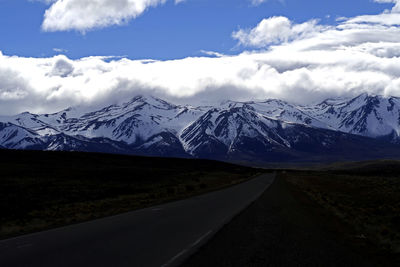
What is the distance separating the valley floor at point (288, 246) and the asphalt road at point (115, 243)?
77cm

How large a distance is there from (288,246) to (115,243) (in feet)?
A: 17.2

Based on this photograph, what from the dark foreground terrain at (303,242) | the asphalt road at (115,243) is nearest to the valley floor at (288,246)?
the dark foreground terrain at (303,242)

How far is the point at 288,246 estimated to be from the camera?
1512cm

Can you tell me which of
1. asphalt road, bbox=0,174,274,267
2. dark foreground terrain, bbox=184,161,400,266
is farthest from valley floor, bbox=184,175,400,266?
asphalt road, bbox=0,174,274,267

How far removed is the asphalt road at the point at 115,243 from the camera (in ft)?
40.6

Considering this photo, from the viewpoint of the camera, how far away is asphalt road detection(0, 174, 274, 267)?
12.4 m

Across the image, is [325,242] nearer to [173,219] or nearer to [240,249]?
[240,249]

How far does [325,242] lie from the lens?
16.1m

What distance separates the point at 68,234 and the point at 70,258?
5279 mm

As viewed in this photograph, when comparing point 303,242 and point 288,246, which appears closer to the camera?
point 288,246

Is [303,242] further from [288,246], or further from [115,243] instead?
[115,243]

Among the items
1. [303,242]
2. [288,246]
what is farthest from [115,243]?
[303,242]

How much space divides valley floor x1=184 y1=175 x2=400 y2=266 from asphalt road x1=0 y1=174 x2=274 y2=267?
2.53 feet

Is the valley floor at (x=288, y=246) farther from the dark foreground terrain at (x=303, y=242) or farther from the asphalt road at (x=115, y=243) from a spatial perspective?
the asphalt road at (x=115, y=243)
